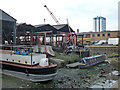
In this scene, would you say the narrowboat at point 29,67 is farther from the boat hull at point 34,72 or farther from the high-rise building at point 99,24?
the high-rise building at point 99,24

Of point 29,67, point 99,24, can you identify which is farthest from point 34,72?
point 99,24

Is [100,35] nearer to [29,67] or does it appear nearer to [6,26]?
[6,26]

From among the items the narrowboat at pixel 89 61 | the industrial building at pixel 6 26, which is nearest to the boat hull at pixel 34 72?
the narrowboat at pixel 89 61

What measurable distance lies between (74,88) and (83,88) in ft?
2.07

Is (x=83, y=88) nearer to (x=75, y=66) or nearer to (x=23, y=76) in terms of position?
(x=23, y=76)

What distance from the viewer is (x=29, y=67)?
929cm

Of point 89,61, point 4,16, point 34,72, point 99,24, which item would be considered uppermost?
point 99,24

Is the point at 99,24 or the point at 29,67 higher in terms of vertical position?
the point at 99,24

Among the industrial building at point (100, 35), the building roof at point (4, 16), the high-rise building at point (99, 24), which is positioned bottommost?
the industrial building at point (100, 35)

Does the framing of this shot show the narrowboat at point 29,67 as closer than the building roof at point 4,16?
Yes

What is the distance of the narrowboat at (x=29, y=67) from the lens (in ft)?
30.3

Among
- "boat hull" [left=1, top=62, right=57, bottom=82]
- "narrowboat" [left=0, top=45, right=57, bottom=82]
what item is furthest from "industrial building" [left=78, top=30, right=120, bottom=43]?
"boat hull" [left=1, top=62, right=57, bottom=82]

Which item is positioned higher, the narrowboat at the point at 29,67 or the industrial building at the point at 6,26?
the industrial building at the point at 6,26

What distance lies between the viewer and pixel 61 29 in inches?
1171
